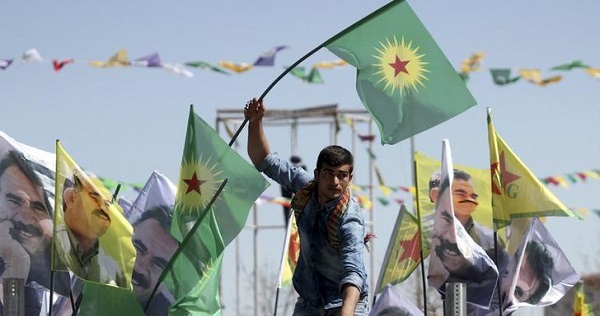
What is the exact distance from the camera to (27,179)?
10812mm

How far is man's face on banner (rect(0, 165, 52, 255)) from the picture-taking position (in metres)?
Result: 10.8

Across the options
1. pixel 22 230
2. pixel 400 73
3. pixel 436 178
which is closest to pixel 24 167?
pixel 22 230

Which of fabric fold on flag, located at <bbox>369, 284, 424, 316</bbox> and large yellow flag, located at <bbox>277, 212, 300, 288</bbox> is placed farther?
large yellow flag, located at <bbox>277, 212, 300, 288</bbox>

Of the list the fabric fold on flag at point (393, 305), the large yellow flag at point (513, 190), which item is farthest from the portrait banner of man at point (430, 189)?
the fabric fold on flag at point (393, 305)

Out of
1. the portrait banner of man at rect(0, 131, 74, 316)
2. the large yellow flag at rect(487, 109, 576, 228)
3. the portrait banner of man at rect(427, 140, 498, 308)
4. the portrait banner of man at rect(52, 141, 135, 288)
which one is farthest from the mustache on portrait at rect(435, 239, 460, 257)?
the portrait banner of man at rect(0, 131, 74, 316)

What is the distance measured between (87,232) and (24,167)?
637mm

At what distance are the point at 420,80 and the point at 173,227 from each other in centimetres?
169

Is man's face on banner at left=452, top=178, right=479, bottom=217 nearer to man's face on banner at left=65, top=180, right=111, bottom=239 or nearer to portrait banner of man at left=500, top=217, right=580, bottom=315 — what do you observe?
portrait banner of man at left=500, top=217, right=580, bottom=315

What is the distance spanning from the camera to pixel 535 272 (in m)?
13.7

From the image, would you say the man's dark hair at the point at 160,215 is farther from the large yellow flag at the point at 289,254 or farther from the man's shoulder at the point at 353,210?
the man's shoulder at the point at 353,210

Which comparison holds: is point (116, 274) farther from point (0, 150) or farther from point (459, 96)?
point (459, 96)

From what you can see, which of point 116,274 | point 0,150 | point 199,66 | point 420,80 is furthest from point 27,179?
point 199,66

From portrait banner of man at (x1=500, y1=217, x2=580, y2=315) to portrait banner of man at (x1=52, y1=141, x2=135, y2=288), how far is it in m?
3.90

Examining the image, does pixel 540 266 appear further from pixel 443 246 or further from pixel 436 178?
pixel 443 246
